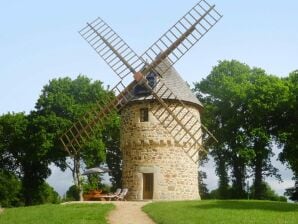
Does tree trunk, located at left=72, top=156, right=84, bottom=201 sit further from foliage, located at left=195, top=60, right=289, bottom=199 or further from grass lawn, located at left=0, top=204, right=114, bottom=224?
grass lawn, located at left=0, top=204, right=114, bottom=224

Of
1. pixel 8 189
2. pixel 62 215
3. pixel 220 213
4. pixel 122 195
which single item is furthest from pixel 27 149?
pixel 220 213

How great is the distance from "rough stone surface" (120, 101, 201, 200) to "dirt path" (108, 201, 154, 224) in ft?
15.3

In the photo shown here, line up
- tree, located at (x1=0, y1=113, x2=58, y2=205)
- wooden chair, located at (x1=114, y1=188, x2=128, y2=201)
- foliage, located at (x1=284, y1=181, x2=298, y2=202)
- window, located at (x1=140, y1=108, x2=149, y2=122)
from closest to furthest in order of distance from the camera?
wooden chair, located at (x1=114, y1=188, x2=128, y2=201) < window, located at (x1=140, y1=108, x2=149, y2=122) < tree, located at (x1=0, y1=113, x2=58, y2=205) < foliage, located at (x1=284, y1=181, x2=298, y2=202)

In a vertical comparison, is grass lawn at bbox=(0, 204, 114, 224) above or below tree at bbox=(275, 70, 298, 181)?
below

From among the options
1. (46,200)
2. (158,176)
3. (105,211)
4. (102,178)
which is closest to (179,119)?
(158,176)

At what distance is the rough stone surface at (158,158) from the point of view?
27062mm

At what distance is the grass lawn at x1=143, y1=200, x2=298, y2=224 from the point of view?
16.2 m

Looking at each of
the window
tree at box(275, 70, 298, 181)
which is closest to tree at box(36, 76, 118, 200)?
the window

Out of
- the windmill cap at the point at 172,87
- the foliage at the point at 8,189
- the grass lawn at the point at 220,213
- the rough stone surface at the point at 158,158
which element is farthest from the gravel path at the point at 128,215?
the foliage at the point at 8,189

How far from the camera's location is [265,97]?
34156 mm

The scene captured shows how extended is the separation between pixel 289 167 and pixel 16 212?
21.2 meters

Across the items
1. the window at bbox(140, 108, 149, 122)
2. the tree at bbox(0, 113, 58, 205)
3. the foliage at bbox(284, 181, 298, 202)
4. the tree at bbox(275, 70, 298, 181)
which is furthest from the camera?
the foliage at bbox(284, 181, 298, 202)

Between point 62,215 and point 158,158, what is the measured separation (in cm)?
921

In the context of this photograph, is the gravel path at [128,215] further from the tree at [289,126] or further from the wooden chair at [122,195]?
the tree at [289,126]
